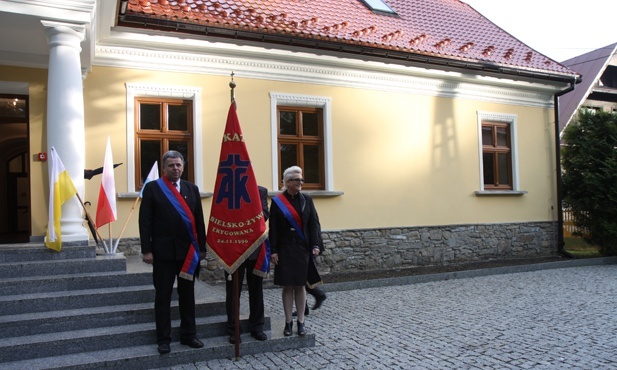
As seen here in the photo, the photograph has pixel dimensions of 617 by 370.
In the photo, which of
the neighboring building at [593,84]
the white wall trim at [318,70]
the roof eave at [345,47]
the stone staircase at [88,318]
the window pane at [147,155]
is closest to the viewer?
the stone staircase at [88,318]

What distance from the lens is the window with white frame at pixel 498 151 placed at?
41.5 feet

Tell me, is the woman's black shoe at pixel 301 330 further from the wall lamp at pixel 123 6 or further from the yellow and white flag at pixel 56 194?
the wall lamp at pixel 123 6

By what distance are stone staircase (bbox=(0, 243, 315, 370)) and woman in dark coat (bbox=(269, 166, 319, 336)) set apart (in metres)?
0.46

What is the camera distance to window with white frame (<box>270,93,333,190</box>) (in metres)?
10.3

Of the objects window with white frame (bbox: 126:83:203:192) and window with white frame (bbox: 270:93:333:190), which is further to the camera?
window with white frame (bbox: 270:93:333:190)

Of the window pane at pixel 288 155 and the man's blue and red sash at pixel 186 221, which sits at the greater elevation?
the window pane at pixel 288 155

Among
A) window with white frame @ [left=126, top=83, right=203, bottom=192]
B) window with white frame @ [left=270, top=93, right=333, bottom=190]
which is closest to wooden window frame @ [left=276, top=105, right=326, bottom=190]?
window with white frame @ [left=270, top=93, right=333, bottom=190]

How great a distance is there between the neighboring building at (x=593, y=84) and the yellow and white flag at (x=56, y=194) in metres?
21.3

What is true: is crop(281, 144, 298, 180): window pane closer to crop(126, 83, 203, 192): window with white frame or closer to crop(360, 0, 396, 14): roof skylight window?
crop(126, 83, 203, 192): window with white frame

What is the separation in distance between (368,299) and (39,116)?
5.96 metres

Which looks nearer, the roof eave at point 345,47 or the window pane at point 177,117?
the roof eave at point 345,47

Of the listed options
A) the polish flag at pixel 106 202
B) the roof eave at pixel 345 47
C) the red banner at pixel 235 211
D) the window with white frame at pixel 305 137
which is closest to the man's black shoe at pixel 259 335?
the red banner at pixel 235 211

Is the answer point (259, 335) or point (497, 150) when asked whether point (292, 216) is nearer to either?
point (259, 335)

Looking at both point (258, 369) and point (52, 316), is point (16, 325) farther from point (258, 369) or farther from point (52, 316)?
point (258, 369)
